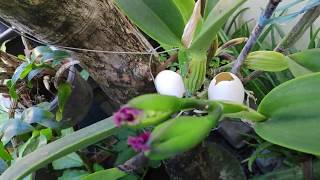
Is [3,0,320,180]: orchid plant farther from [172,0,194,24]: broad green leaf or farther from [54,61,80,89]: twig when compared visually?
[54,61,80,89]: twig

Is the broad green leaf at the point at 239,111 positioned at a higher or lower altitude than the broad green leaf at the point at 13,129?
higher

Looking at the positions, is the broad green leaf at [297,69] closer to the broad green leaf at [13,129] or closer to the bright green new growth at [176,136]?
the bright green new growth at [176,136]

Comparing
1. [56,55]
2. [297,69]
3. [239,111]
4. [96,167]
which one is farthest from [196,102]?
[96,167]

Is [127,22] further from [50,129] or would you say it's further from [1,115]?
[1,115]

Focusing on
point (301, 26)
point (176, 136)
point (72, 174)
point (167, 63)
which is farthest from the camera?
point (72, 174)

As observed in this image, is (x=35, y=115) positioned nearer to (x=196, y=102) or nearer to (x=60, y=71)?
(x=60, y=71)

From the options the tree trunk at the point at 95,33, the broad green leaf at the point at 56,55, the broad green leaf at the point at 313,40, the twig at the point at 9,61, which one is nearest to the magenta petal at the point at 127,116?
the tree trunk at the point at 95,33

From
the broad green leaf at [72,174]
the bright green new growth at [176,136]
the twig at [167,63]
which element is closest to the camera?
the bright green new growth at [176,136]
